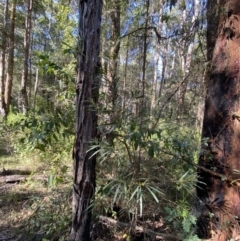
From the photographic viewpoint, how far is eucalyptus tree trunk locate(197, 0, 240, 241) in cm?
187

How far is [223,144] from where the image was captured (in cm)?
193

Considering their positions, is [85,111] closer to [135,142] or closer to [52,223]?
[135,142]

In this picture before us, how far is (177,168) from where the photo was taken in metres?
2.17

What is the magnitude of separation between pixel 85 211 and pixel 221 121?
1.31 metres

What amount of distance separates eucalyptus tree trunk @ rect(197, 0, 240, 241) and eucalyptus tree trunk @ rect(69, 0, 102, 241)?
89cm

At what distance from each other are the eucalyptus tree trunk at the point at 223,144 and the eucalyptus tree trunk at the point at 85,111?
89 cm

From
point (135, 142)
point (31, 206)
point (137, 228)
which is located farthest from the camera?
A: point (31, 206)

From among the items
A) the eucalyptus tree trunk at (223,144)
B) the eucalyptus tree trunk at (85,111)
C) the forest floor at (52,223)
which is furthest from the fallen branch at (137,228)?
the eucalyptus tree trunk at (85,111)

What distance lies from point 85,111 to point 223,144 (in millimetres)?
1132

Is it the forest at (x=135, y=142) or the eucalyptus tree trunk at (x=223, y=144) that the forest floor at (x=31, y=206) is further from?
the eucalyptus tree trunk at (x=223, y=144)

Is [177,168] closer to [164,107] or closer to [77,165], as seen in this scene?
[164,107]

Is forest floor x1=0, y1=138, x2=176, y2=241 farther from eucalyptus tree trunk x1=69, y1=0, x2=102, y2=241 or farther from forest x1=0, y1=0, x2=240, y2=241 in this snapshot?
eucalyptus tree trunk x1=69, y1=0, x2=102, y2=241

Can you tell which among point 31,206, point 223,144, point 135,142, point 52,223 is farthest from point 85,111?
point 31,206

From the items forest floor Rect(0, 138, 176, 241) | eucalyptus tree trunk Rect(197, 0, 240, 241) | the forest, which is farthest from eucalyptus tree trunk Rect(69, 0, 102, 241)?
A: eucalyptus tree trunk Rect(197, 0, 240, 241)
